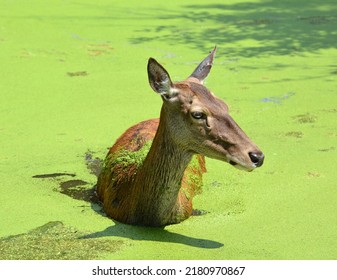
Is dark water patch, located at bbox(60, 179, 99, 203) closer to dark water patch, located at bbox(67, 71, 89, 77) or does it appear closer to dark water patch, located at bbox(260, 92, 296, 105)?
dark water patch, located at bbox(260, 92, 296, 105)

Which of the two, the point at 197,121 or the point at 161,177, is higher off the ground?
the point at 197,121

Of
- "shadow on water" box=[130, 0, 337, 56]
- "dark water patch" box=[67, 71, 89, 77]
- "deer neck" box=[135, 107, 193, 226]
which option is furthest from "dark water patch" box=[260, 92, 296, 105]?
"deer neck" box=[135, 107, 193, 226]

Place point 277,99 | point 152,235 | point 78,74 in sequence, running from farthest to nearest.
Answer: point 78,74 → point 277,99 → point 152,235

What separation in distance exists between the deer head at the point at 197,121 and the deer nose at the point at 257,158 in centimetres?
7

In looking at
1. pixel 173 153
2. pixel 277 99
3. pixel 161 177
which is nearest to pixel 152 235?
pixel 161 177

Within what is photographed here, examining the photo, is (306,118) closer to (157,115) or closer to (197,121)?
(157,115)

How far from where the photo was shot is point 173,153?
4336 millimetres

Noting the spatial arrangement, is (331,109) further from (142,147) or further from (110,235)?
(110,235)

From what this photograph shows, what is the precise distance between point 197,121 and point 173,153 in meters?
0.24

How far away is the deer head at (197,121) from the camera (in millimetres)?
4133

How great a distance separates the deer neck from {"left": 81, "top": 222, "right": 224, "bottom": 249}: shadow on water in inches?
2.8

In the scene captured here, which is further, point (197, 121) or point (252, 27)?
point (252, 27)

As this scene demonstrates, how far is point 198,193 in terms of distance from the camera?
203 inches

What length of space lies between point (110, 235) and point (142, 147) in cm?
73
